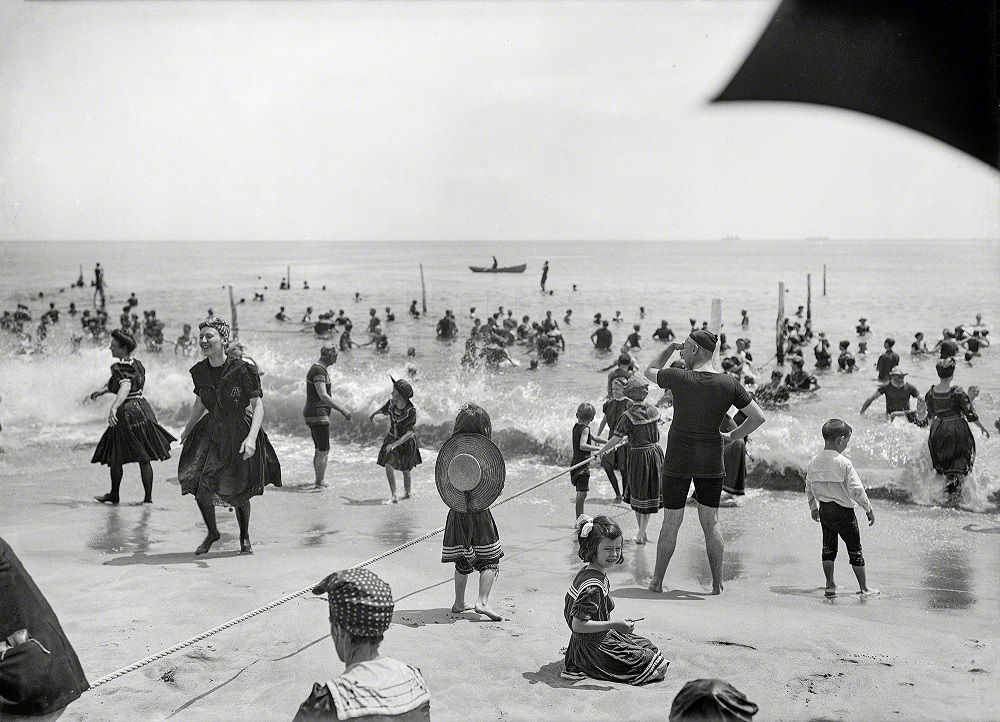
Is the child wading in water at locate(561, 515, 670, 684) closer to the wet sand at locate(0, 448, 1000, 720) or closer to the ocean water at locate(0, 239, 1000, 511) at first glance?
the wet sand at locate(0, 448, 1000, 720)

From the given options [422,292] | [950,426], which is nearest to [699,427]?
[950,426]

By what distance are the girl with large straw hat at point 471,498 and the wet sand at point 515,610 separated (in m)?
0.27

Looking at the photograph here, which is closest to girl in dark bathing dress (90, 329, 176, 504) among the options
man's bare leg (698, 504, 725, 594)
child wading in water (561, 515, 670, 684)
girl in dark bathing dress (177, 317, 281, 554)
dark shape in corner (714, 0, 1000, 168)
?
girl in dark bathing dress (177, 317, 281, 554)

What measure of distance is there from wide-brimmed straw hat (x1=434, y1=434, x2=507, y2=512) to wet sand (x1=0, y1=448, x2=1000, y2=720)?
0.63 metres

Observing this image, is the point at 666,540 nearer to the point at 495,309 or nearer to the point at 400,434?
the point at 400,434

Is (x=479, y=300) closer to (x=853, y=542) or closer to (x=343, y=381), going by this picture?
(x=343, y=381)

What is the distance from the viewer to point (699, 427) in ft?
17.7

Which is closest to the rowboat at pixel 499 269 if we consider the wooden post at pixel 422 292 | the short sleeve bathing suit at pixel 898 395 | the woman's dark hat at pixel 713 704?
the wooden post at pixel 422 292

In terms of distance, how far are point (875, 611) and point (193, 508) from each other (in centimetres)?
554

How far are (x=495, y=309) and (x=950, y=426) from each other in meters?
16.5

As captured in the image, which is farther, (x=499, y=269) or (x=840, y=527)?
(x=499, y=269)

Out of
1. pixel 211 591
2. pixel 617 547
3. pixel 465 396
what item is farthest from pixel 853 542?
pixel 465 396

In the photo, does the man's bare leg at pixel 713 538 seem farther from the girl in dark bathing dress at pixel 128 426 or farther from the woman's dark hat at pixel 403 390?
the girl in dark bathing dress at pixel 128 426

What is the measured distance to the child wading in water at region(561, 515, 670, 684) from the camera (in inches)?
159
